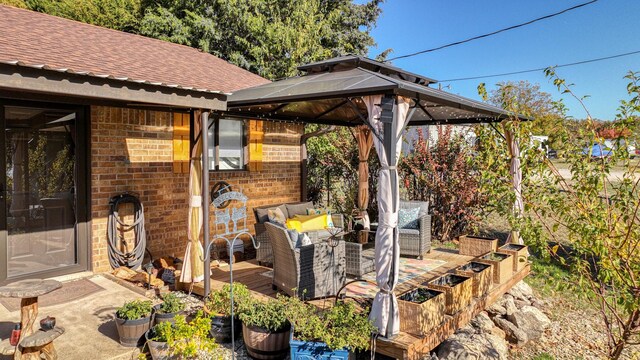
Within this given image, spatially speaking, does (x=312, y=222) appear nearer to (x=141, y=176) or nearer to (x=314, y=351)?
(x=141, y=176)

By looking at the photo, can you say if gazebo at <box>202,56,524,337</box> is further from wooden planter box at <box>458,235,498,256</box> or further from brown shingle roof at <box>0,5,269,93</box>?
wooden planter box at <box>458,235,498,256</box>

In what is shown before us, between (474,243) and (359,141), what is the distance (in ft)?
10.8

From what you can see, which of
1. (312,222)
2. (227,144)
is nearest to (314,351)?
(312,222)

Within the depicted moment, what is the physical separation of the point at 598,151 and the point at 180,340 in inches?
149

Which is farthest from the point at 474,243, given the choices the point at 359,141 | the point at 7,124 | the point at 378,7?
the point at 378,7

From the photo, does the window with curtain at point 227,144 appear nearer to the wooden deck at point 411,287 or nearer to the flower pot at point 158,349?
the wooden deck at point 411,287

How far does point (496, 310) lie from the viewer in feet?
19.0

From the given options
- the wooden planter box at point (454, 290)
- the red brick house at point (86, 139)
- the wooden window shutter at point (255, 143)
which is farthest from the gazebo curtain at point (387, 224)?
the wooden window shutter at point (255, 143)

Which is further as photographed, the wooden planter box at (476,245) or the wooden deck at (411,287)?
the wooden planter box at (476,245)

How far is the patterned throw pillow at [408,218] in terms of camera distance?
7.43 m

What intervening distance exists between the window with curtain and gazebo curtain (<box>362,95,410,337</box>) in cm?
452

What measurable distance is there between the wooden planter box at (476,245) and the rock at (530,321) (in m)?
1.62

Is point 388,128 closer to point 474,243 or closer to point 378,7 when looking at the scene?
point 474,243

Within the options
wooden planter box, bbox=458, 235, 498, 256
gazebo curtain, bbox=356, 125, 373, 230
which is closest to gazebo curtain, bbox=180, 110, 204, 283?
gazebo curtain, bbox=356, 125, 373, 230
